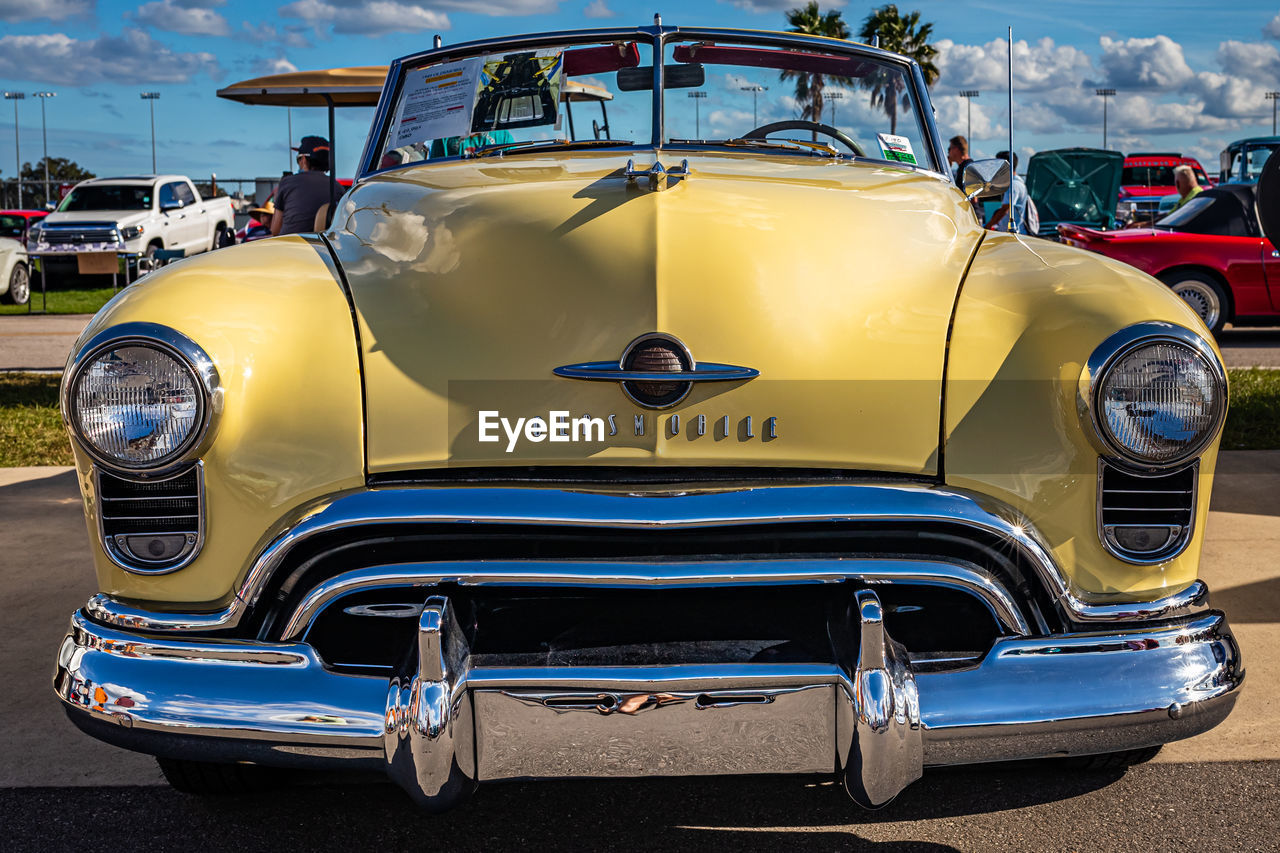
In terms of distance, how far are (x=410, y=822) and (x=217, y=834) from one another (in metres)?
0.37

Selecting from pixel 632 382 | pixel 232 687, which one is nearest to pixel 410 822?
pixel 232 687

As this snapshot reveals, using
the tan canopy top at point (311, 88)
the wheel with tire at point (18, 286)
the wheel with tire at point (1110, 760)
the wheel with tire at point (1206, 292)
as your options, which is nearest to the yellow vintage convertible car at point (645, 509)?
the wheel with tire at point (1110, 760)

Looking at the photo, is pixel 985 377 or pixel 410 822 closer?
pixel 985 377

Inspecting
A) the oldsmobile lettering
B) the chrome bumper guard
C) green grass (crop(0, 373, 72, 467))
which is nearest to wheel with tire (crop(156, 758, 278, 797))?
the chrome bumper guard

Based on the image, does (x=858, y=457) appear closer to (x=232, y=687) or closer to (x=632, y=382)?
(x=632, y=382)

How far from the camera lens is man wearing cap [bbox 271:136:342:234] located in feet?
26.1

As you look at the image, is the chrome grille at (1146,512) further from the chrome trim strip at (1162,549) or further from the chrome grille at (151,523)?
the chrome grille at (151,523)

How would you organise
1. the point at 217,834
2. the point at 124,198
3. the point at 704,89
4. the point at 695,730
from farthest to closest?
the point at 124,198, the point at 704,89, the point at 217,834, the point at 695,730

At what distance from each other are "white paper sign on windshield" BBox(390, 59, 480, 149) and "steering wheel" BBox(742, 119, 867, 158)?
80cm

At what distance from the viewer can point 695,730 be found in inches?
69.7

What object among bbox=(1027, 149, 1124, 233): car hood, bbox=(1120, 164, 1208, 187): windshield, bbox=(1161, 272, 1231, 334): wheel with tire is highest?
bbox=(1120, 164, 1208, 187): windshield

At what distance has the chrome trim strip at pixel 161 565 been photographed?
198cm

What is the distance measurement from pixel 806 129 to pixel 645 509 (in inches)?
79.1

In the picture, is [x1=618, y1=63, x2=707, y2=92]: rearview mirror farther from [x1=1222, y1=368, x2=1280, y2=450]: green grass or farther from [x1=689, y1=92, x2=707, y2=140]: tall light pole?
[x1=1222, y1=368, x2=1280, y2=450]: green grass
